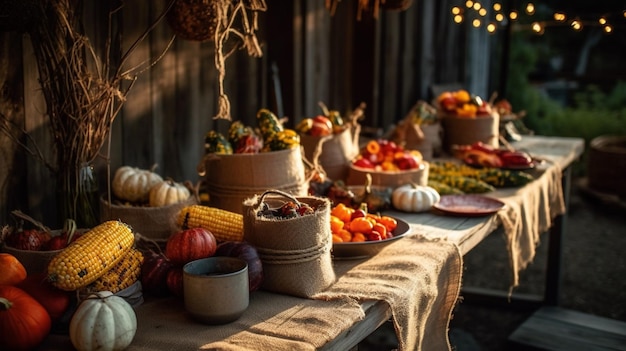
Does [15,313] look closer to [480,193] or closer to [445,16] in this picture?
[480,193]

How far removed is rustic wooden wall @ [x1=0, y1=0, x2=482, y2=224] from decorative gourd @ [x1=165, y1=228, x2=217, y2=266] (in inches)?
30.1

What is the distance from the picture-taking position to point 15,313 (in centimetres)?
179

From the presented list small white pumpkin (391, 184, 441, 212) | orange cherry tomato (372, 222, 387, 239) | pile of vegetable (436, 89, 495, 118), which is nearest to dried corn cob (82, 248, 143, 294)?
orange cherry tomato (372, 222, 387, 239)

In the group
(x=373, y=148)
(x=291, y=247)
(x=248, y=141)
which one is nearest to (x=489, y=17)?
(x=373, y=148)

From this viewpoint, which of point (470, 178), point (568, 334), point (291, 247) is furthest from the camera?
point (568, 334)

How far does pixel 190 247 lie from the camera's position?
2141 mm

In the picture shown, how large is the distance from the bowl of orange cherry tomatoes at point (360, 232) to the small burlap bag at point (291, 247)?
1.15ft

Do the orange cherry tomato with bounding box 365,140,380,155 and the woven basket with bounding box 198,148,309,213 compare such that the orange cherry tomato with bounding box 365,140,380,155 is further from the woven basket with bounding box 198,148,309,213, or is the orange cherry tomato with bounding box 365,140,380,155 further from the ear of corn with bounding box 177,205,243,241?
the ear of corn with bounding box 177,205,243,241

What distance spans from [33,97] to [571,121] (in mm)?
8997

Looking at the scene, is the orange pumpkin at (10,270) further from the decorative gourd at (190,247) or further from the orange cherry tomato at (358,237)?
the orange cherry tomato at (358,237)

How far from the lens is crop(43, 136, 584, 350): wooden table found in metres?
1.97

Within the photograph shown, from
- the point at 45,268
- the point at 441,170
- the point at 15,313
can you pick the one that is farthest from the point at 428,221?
the point at 15,313

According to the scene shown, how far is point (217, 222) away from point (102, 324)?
720 mm

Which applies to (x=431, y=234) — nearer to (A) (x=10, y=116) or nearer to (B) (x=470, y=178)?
(B) (x=470, y=178)
